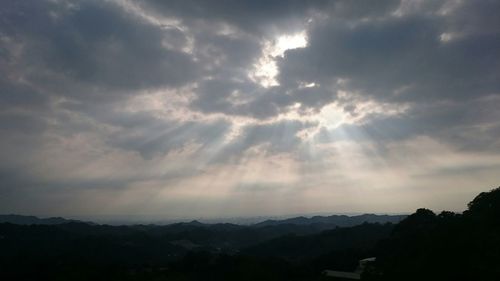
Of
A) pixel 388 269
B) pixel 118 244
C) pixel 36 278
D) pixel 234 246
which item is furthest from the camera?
pixel 234 246

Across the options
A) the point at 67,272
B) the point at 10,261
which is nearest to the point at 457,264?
the point at 67,272

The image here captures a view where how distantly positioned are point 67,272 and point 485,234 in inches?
1086

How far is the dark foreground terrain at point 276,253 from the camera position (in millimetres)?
23672

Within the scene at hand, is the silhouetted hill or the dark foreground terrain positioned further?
the dark foreground terrain

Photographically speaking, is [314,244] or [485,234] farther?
[314,244]

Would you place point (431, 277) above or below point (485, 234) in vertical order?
below

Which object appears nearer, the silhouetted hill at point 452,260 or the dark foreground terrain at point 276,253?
the silhouetted hill at point 452,260

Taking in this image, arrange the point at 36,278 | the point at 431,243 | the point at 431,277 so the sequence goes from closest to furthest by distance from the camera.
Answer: the point at 431,277 < the point at 431,243 < the point at 36,278

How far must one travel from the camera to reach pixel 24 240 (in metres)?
106

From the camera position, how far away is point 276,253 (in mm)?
104812

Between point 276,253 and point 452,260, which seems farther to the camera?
point 276,253

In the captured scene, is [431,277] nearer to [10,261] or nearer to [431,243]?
[431,243]

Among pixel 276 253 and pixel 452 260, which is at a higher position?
pixel 452 260

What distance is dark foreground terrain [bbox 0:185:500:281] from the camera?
23.7 m
